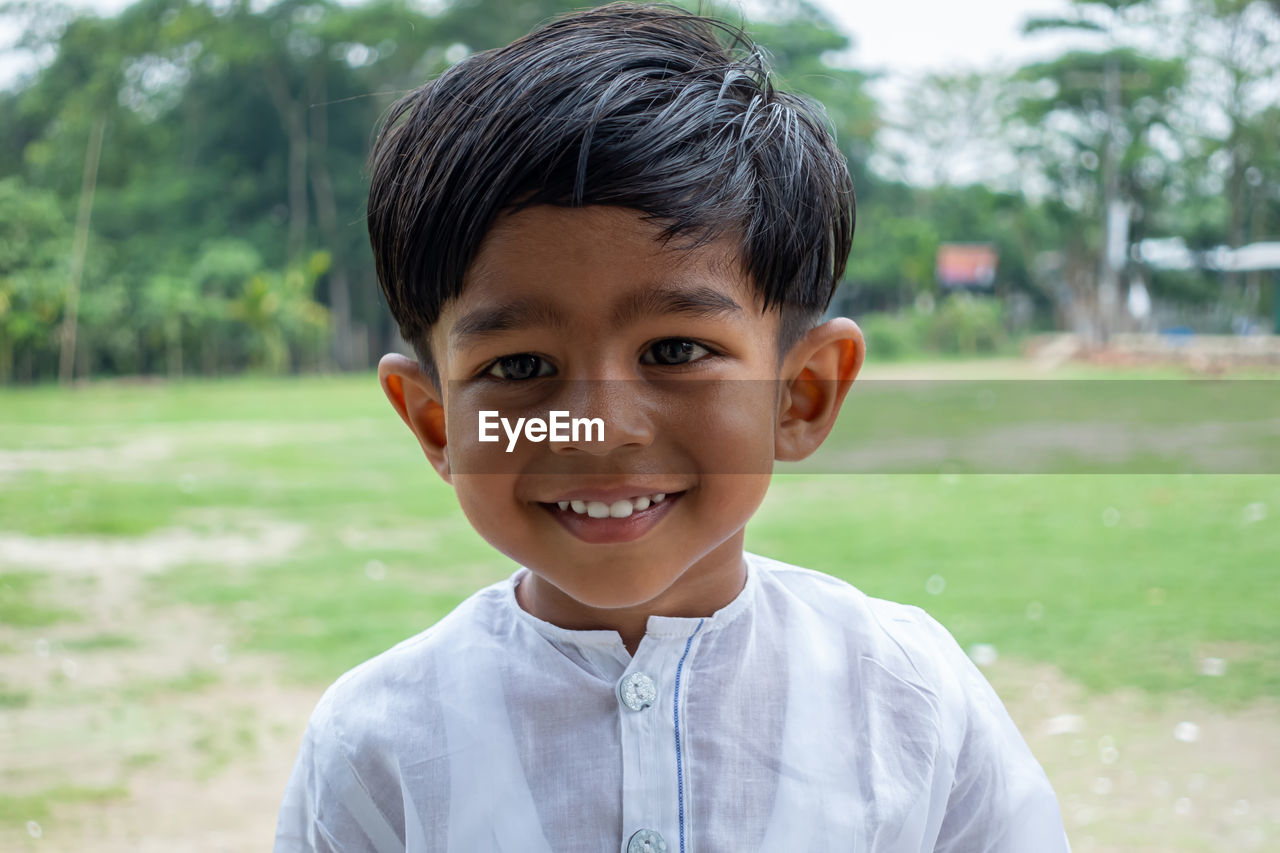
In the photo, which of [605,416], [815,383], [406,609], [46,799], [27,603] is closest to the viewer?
[605,416]

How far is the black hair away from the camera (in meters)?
0.51

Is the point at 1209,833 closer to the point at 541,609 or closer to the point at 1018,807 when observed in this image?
the point at 1018,807

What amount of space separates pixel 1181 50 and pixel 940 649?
36.0ft

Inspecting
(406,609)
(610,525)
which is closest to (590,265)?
(610,525)

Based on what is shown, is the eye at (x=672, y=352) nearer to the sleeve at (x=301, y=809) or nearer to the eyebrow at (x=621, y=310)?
the eyebrow at (x=621, y=310)

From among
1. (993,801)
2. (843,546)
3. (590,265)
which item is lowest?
(843,546)

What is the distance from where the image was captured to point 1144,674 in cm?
214

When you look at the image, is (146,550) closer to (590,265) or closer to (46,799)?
(46,799)

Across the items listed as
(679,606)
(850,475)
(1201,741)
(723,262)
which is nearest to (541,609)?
(679,606)

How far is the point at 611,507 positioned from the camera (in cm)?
52

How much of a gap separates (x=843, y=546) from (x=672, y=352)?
2.66 m

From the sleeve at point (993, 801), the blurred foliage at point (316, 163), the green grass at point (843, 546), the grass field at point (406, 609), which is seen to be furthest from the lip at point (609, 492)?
the blurred foliage at point (316, 163)

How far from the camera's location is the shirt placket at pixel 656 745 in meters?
0.53

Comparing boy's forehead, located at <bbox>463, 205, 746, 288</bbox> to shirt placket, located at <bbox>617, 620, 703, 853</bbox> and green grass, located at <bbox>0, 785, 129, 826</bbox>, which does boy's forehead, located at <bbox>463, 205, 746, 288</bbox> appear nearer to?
shirt placket, located at <bbox>617, 620, 703, 853</bbox>
